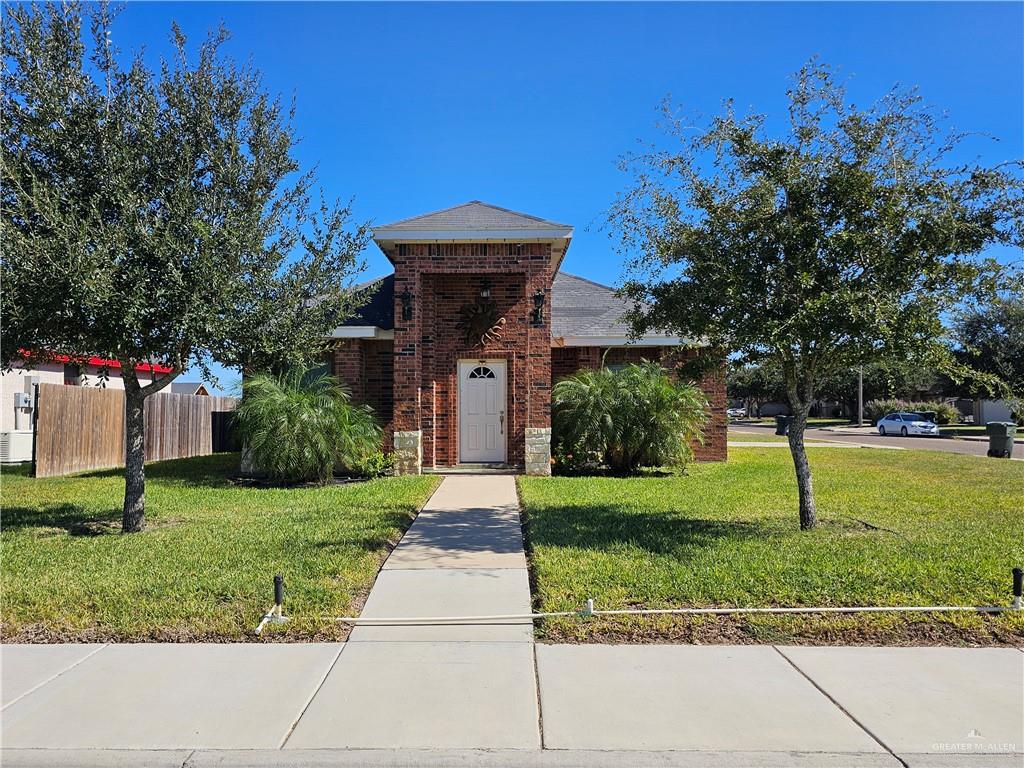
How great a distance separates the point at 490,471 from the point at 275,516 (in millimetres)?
5549

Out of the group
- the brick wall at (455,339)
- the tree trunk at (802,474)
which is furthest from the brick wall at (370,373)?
the tree trunk at (802,474)

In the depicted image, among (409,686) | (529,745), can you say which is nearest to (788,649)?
(529,745)

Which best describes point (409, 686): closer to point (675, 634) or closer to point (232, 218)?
point (675, 634)

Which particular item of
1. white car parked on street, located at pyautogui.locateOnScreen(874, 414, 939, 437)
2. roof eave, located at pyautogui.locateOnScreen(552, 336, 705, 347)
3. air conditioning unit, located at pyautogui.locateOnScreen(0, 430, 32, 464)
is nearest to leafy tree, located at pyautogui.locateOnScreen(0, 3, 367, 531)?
roof eave, located at pyautogui.locateOnScreen(552, 336, 705, 347)

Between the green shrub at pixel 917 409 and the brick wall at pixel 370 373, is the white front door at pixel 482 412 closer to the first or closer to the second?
the brick wall at pixel 370 373

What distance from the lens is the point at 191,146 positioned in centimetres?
768

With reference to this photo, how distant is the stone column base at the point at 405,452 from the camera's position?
13.8m

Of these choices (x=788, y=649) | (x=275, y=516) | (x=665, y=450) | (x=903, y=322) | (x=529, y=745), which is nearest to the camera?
(x=529, y=745)

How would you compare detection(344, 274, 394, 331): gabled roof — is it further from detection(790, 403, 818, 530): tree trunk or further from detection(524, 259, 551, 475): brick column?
detection(790, 403, 818, 530): tree trunk

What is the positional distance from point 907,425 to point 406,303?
1256 inches

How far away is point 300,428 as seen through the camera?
12062 millimetres

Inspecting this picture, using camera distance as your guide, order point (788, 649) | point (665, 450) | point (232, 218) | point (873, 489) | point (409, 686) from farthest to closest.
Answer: point (665, 450) < point (873, 489) < point (232, 218) < point (788, 649) < point (409, 686)

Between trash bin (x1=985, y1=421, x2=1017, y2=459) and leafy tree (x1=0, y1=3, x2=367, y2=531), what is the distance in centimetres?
→ 2088

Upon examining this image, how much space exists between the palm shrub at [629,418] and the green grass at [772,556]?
5.61 feet
